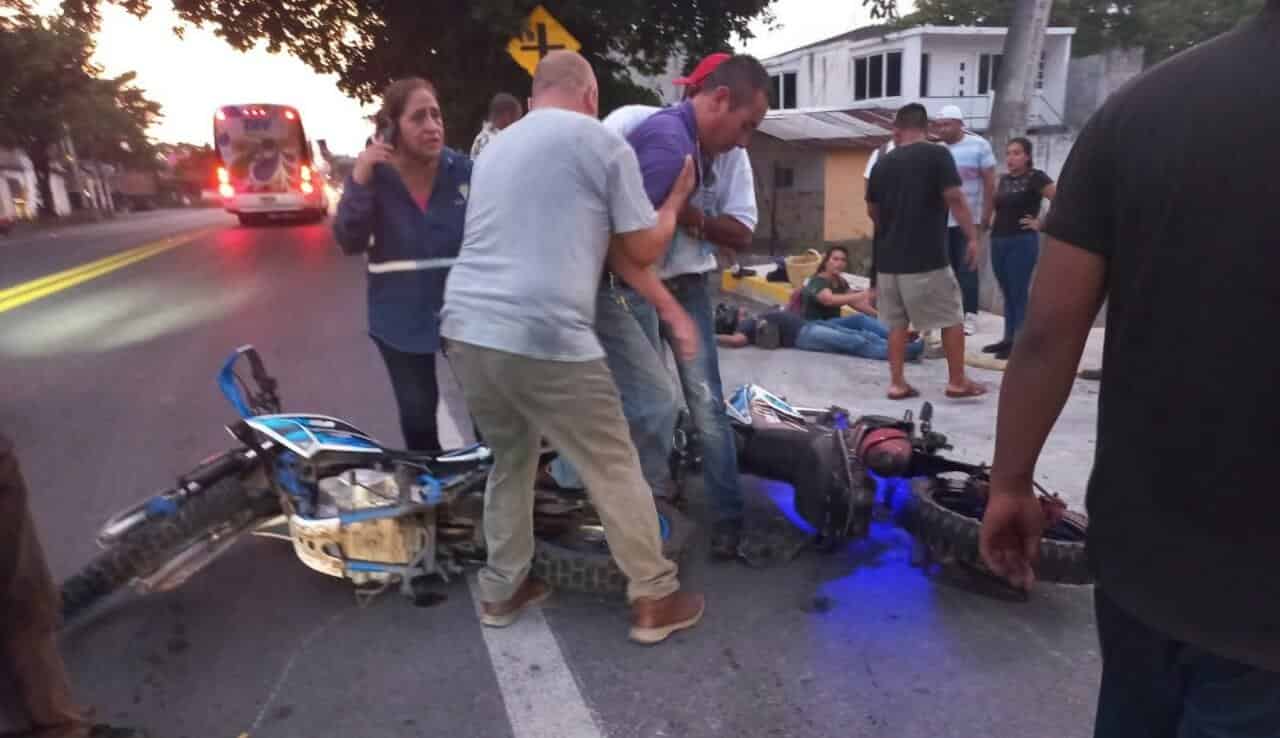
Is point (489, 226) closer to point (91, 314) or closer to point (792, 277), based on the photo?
point (792, 277)

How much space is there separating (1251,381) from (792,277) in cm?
954

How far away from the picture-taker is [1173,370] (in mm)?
1336

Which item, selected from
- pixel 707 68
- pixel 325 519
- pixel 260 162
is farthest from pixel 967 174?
pixel 260 162

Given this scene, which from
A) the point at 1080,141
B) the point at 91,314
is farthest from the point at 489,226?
the point at 91,314

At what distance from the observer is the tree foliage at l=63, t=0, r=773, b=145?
15414mm

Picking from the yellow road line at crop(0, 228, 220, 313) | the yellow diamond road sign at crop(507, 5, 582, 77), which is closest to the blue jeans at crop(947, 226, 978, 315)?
the yellow diamond road sign at crop(507, 5, 582, 77)

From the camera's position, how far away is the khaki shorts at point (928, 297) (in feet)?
19.2

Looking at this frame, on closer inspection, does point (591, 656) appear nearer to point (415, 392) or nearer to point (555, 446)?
point (555, 446)

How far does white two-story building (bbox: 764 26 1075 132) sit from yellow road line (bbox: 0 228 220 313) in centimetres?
2277

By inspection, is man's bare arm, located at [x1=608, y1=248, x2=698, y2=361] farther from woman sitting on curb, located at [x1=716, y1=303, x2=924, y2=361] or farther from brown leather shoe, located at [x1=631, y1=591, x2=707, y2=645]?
woman sitting on curb, located at [x1=716, y1=303, x2=924, y2=361]

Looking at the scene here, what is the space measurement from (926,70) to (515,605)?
34.5 m

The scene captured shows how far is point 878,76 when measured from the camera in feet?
Answer: 114

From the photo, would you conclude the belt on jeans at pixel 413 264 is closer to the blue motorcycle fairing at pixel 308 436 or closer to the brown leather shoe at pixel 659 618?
the blue motorcycle fairing at pixel 308 436

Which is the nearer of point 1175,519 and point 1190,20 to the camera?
point 1175,519
